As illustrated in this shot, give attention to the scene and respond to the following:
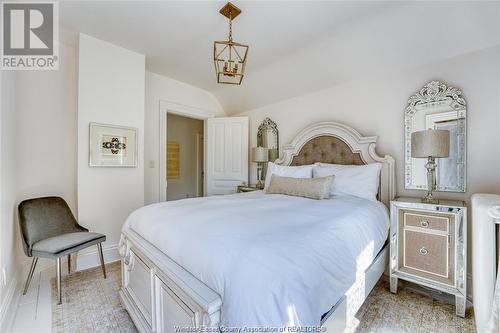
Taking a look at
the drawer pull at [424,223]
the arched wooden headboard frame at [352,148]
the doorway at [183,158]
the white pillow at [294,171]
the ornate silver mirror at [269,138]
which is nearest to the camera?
the drawer pull at [424,223]

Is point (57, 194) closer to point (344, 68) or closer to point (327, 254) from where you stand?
point (327, 254)

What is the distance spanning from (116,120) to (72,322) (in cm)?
208

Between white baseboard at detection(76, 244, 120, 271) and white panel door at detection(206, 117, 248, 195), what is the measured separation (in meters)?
1.82

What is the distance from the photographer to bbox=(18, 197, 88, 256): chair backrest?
2.04 metres

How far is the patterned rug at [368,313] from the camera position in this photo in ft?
5.15

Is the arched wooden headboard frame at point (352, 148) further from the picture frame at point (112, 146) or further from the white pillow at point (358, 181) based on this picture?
the picture frame at point (112, 146)

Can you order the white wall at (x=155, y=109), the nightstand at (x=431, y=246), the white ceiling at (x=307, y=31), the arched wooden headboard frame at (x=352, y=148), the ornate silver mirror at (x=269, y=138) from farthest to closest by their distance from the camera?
1. the ornate silver mirror at (x=269, y=138)
2. the white wall at (x=155, y=109)
3. the arched wooden headboard frame at (x=352, y=148)
4. the white ceiling at (x=307, y=31)
5. the nightstand at (x=431, y=246)

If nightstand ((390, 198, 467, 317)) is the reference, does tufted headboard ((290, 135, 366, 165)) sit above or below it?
above

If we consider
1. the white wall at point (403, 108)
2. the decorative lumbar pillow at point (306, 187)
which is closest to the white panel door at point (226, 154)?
the white wall at point (403, 108)

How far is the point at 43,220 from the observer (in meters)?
2.22

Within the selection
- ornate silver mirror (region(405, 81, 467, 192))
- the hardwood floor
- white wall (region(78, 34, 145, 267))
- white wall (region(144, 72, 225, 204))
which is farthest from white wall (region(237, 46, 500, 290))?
white wall (region(78, 34, 145, 267))

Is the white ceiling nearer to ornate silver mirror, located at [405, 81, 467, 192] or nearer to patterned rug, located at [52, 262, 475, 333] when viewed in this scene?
ornate silver mirror, located at [405, 81, 467, 192]

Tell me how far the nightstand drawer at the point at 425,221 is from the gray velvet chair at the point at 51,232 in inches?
114

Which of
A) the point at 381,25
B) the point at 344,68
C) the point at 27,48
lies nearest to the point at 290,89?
the point at 344,68
